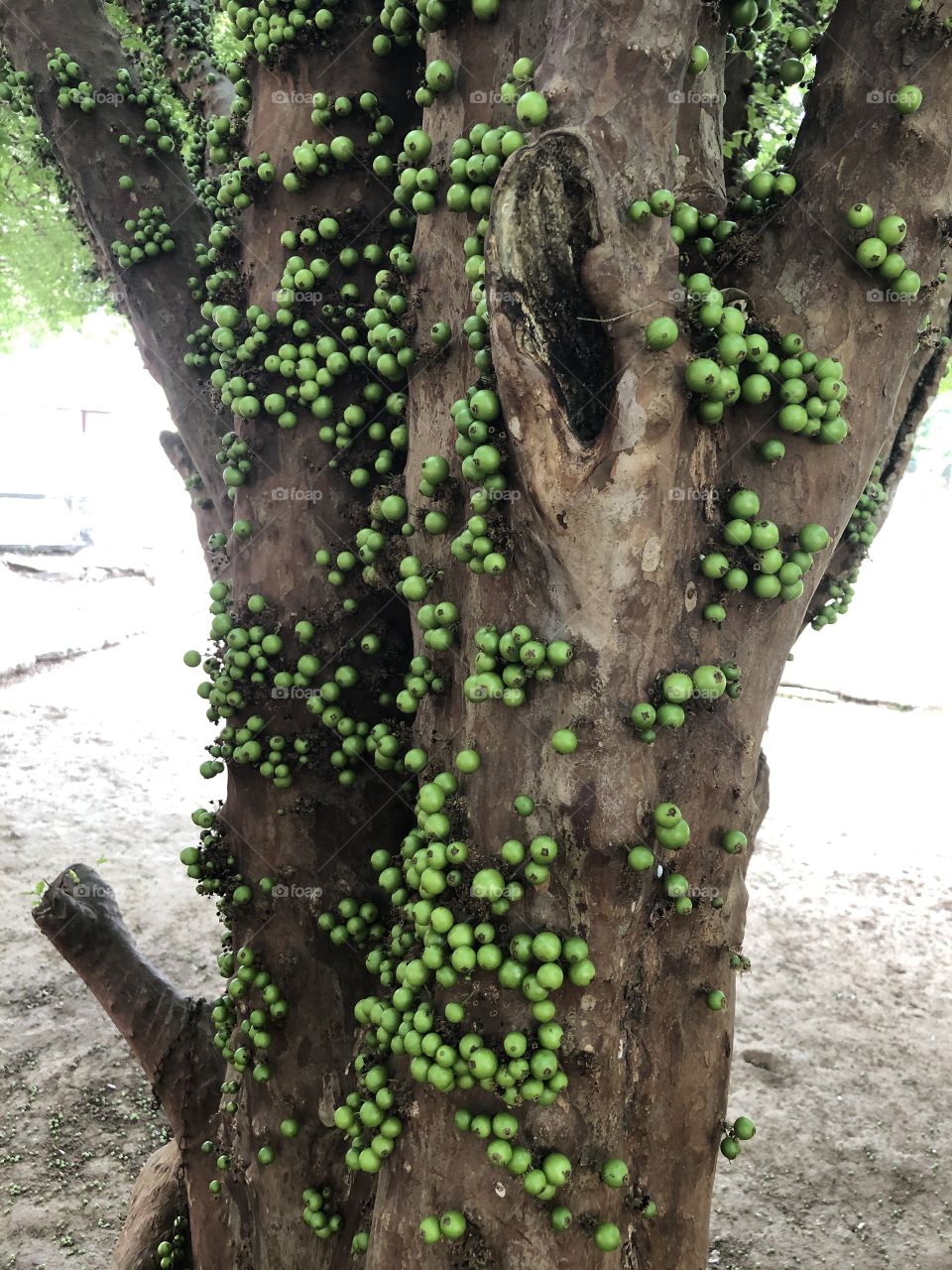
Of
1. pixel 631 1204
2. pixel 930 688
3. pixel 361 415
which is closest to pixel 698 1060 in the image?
pixel 631 1204

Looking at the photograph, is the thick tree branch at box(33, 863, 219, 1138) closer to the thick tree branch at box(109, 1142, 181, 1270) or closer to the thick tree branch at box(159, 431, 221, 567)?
the thick tree branch at box(109, 1142, 181, 1270)

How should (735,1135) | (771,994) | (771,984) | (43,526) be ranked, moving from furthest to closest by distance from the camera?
1. (43,526)
2. (771,984)
3. (771,994)
4. (735,1135)

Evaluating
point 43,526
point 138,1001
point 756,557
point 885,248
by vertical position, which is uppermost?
point 43,526

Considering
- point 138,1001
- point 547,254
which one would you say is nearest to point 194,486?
point 138,1001

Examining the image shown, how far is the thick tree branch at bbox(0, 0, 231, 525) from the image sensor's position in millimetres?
4539

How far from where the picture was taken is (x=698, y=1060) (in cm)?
279

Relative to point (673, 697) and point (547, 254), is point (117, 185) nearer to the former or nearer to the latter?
point (547, 254)

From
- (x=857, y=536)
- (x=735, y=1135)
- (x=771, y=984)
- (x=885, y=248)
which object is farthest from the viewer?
(x=771, y=984)

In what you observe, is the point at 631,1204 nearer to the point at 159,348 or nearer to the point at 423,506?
the point at 423,506

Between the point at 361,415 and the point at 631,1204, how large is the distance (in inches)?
112

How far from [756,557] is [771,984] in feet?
22.5

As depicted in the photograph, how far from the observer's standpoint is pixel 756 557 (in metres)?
2.52

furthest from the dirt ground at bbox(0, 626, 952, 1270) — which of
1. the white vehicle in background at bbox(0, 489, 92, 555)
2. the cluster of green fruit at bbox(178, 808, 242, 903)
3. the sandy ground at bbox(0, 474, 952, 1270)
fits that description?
the white vehicle in background at bbox(0, 489, 92, 555)

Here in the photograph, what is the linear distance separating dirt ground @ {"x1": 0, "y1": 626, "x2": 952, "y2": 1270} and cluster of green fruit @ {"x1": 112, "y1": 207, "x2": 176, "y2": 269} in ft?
18.5
